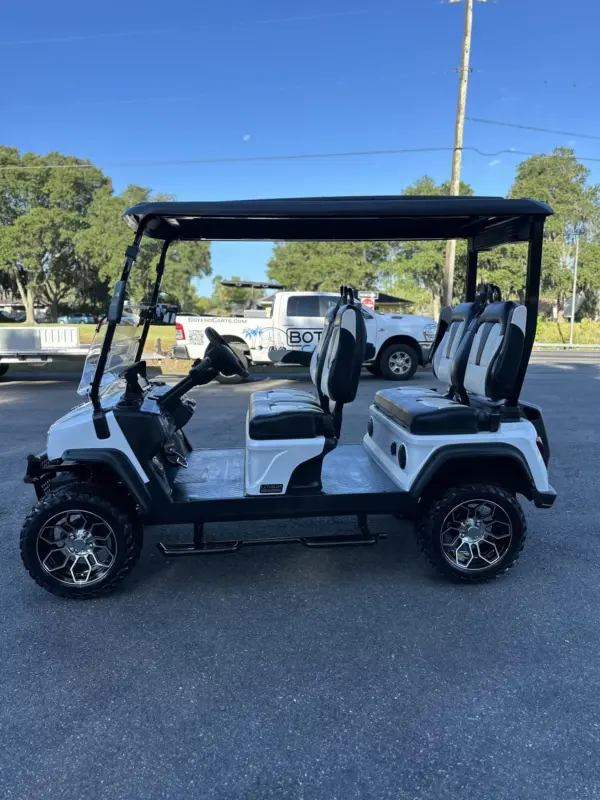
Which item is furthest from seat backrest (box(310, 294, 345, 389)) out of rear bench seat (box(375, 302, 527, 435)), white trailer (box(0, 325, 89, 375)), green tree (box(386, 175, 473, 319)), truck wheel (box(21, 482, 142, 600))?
green tree (box(386, 175, 473, 319))

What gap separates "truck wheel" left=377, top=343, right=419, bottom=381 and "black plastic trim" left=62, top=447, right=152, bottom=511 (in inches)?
358

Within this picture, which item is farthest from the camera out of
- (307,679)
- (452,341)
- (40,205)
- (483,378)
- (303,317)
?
(40,205)

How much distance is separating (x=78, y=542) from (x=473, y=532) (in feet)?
7.10

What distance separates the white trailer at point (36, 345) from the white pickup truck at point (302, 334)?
2.10m

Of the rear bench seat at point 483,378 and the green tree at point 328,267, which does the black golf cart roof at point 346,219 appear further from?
the green tree at point 328,267

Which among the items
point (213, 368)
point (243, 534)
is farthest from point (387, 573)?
point (213, 368)

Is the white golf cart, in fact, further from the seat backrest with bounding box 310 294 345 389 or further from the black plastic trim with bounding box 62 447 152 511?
the seat backrest with bounding box 310 294 345 389

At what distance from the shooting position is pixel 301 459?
3133mm

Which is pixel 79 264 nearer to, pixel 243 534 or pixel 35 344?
pixel 35 344

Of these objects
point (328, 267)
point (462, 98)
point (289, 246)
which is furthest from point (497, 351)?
point (289, 246)

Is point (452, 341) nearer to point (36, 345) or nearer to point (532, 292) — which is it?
point (532, 292)

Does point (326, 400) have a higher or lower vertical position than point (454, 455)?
higher

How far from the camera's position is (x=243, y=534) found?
12.8 feet

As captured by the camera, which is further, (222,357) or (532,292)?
(222,357)
